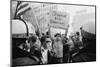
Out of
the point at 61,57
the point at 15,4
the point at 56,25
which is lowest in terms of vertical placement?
the point at 61,57

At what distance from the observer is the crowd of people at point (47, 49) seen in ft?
6.12

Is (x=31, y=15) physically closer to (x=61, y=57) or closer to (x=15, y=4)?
(x=15, y=4)

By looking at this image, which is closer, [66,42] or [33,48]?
[33,48]

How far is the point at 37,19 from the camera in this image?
6.34ft

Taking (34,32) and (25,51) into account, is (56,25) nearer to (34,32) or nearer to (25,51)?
(34,32)

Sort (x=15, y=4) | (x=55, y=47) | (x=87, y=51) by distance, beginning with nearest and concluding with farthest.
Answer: (x=15, y=4)
(x=55, y=47)
(x=87, y=51)

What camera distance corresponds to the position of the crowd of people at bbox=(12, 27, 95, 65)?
6.12 feet

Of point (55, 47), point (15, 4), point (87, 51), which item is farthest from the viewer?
point (87, 51)

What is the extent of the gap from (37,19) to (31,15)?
0.08 m

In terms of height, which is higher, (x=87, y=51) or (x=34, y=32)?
(x=34, y=32)

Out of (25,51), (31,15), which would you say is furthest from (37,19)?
(25,51)

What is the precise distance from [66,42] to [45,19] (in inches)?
14.6

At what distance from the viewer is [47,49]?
196cm

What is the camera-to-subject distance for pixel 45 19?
1.96 metres
